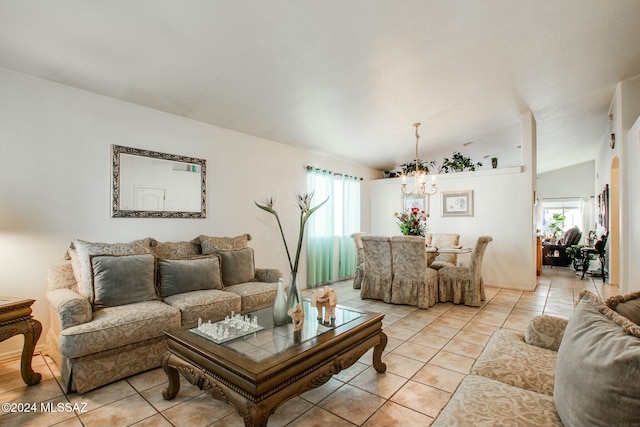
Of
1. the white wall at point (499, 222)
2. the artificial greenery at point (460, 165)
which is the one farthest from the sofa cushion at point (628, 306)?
the artificial greenery at point (460, 165)

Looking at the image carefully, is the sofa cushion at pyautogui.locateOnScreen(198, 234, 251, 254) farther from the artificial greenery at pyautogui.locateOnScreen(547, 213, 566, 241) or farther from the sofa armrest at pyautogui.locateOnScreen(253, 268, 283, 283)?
the artificial greenery at pyautogui.locateOnScreen(547, 213, 566, 241)

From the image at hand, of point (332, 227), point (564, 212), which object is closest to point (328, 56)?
point (332, 227)

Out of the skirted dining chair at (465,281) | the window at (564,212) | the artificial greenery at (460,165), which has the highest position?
the artificial greenery at (460,165)

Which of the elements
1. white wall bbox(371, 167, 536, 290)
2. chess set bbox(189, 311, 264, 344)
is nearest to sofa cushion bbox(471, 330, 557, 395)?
chess set bbox(189, 311, 264, 344)

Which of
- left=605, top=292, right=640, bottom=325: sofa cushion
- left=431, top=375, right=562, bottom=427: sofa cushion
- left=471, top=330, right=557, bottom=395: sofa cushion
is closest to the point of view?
left=431, top=375, right=562, bottom=427: sofa cushion

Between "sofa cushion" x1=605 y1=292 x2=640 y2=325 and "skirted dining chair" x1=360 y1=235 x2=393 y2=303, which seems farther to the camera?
"skirted dining chair" x1=360 y1=235 x2=393 y2=303

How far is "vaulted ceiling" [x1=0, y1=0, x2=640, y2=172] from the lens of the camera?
2.25 m

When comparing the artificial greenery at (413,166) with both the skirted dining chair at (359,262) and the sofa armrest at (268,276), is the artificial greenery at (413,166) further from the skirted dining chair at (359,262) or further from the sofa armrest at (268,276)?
the sofa armrest at (268,276)

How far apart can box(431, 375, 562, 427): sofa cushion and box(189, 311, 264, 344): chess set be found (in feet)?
4.01

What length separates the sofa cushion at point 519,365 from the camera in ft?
4.52

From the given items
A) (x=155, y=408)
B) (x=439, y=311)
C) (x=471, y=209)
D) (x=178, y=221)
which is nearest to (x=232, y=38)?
(x=178, y=221)

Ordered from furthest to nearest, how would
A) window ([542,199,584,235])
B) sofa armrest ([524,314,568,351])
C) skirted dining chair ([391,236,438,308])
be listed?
window ([542,199,584,235]), skirted dining chair ([391,236,438,308]), sofa armrest ([524,314,568,351])

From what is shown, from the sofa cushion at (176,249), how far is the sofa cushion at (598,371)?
126 inches

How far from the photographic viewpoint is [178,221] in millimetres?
3639
